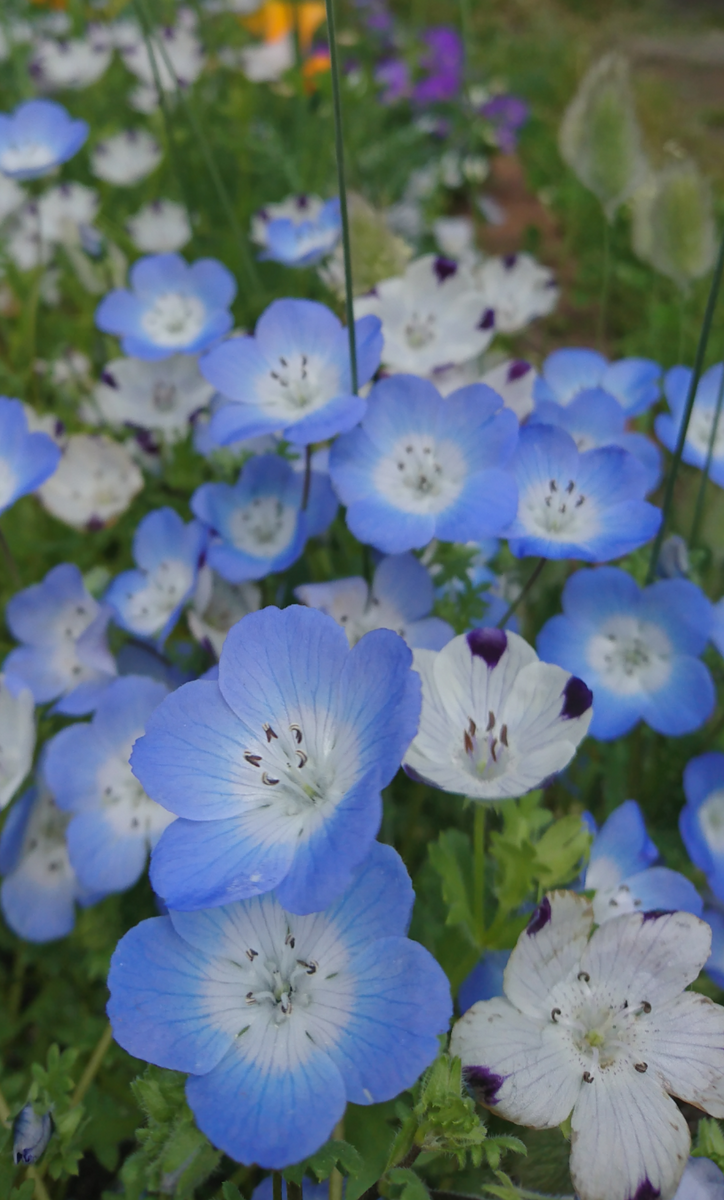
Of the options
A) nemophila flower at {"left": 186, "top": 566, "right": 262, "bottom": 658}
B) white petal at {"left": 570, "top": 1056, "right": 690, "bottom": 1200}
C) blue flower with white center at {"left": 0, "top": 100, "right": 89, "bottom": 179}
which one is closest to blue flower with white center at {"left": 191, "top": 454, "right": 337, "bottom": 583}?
nemophila flower at {"left": 186, "top": 566, "right": 262, "bottom": 658}

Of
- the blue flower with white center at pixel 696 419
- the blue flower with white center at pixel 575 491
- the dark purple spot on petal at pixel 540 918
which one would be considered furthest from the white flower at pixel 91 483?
the dark purple spot on petal at pixel 540 918

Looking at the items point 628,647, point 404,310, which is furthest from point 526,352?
point 628,647

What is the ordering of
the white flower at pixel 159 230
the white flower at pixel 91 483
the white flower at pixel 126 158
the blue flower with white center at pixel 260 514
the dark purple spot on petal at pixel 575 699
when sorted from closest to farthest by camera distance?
the dark purple spot on petal at pixel 575 699 < the blue flower with white center at pixel 260 514 < the white flower at pixel 91 483 < the white flower at pixel 159 230 < the white flower at pixel 126 158

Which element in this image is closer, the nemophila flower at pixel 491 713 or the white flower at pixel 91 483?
the nemophila flower at pixel 491 713

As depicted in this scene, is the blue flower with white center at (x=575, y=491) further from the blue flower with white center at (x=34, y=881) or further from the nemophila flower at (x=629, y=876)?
the blue flower with white center at (x=34, y=881)

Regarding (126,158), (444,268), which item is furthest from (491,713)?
(126,158)

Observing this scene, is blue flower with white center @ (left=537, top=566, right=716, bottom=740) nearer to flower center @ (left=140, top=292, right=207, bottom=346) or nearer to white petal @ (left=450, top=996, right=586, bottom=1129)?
white petal @ (left=450, top=996, right=586, bottom=1129)
